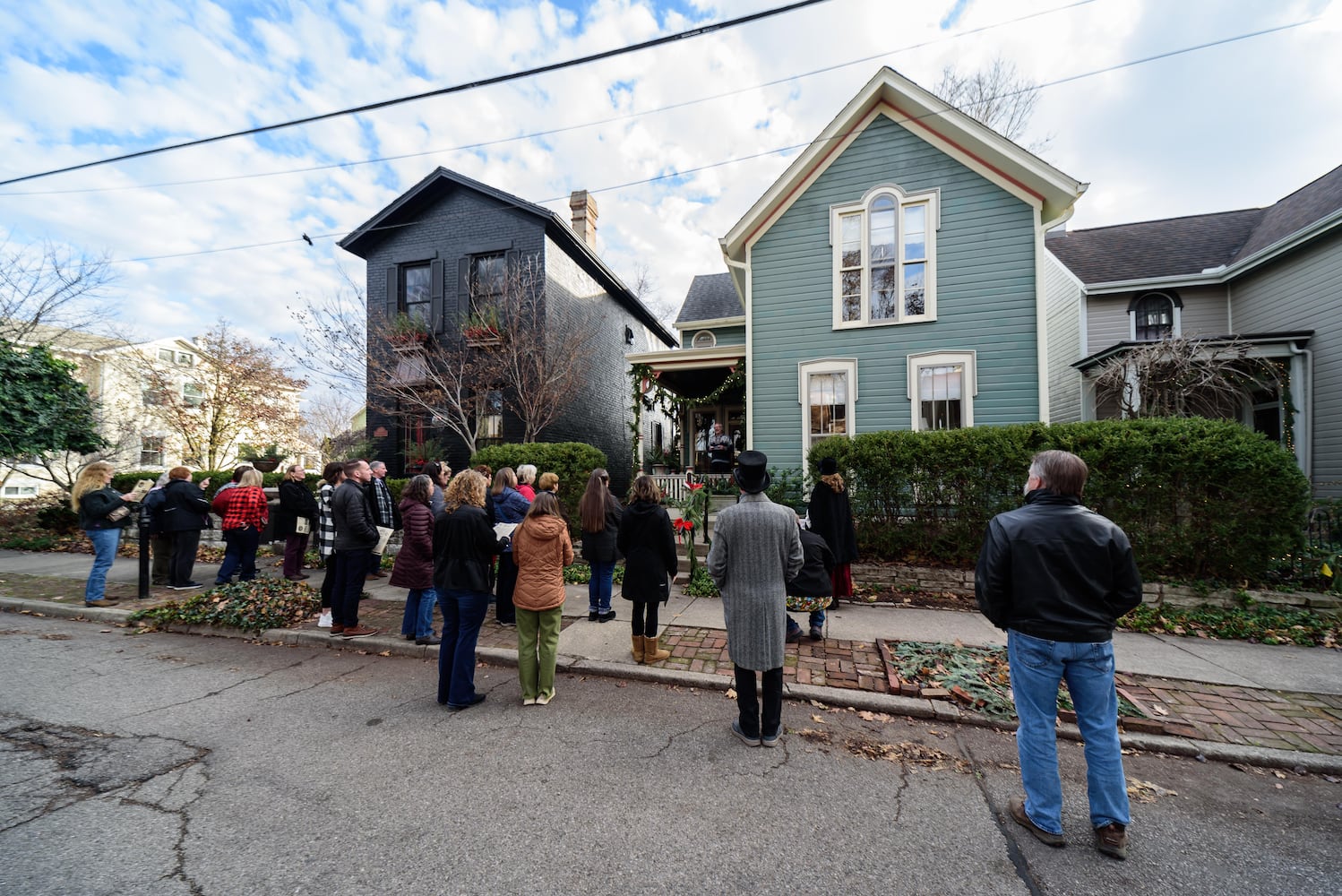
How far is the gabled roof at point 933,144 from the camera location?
9.87 metres

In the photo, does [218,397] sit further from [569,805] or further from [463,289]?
[569,805]

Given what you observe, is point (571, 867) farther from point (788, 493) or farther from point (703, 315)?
point (703, 315)

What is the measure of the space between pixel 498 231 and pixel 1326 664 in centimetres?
1745

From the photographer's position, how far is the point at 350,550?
5.90 m

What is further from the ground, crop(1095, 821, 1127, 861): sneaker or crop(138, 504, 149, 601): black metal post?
crop(138, 504, 149, 601): black metal post

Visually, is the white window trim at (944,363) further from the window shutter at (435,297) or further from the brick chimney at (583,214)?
the window shutter at (435,297)

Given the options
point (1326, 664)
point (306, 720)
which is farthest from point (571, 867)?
point (1326, 664)

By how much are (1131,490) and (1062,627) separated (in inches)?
230

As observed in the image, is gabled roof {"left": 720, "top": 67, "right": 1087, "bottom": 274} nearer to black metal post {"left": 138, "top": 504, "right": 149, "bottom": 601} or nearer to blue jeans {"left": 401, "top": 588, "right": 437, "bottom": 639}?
blue jeans {"left": 401, "top": 588, "right": 437, "bottom": 639}

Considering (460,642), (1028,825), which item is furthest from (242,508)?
(1028,825)

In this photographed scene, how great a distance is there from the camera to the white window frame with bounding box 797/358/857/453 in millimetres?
11000

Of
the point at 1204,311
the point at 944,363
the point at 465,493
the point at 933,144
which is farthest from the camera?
the point at 1204,311

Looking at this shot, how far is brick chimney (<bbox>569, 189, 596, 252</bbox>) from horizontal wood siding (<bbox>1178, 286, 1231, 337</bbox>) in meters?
17.2

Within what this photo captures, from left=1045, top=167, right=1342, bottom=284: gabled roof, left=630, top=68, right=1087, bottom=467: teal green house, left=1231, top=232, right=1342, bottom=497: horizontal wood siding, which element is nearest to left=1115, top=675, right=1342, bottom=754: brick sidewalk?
left=630, top=68, right=1087, bottom=467: teal green house
